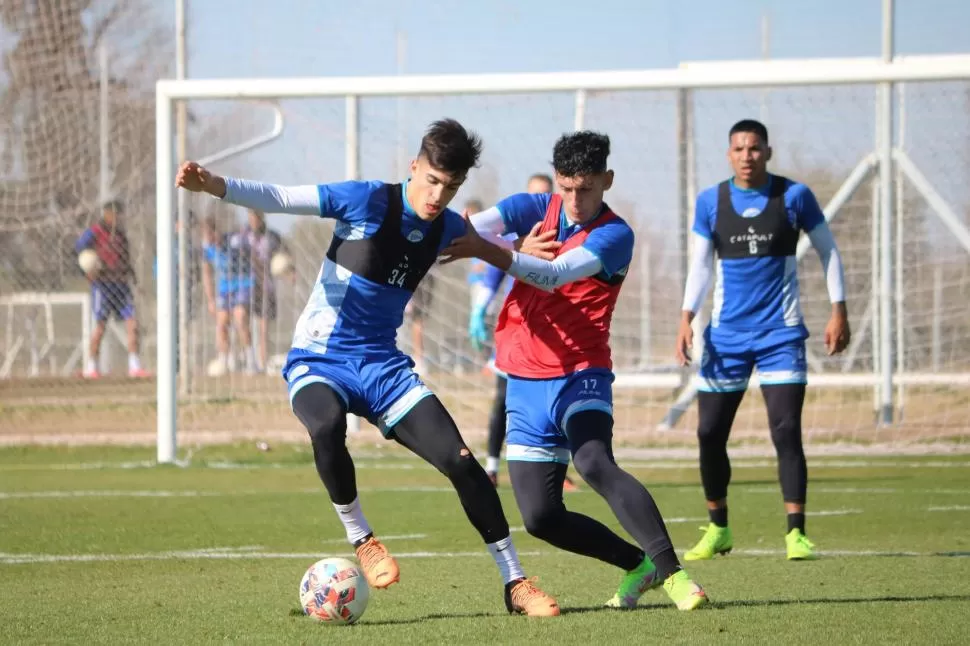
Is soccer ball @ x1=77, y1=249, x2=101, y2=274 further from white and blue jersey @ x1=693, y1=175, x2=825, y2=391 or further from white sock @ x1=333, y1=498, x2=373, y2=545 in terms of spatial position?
white sock @ x1=333, y1=498, x2=373, y2=545

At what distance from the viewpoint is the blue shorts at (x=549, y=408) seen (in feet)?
20.2

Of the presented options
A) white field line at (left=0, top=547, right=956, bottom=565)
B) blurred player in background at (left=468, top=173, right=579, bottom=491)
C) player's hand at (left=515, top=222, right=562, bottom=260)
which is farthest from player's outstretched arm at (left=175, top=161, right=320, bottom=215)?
blurred player in background at (left=468, top=173, right=579, bottom=491)

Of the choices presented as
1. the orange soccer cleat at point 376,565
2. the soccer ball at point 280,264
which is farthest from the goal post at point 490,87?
the orange soccer cleat at point 376,565

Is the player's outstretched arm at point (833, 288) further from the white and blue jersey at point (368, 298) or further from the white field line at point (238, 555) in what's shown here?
the white and blue jersey at point (368, 298)

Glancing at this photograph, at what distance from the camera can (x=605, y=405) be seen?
244 inches

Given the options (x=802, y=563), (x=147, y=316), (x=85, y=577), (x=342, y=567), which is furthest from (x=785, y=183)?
(x=147, y=316)

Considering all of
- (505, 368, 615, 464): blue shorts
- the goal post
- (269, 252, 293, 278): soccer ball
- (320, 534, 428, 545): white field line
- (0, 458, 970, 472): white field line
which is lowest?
(0, 458, 970, 472): white field line

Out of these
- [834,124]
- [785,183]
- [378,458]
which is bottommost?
[378,458]

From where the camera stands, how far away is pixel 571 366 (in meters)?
6.19

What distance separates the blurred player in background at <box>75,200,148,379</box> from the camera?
17094 mm

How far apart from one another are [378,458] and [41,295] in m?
7.10

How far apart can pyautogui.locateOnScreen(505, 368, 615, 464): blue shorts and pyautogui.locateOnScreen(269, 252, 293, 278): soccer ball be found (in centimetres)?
927

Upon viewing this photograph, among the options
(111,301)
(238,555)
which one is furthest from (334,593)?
(111,301)

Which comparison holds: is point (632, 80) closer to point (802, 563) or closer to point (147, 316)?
point (802, 563)
